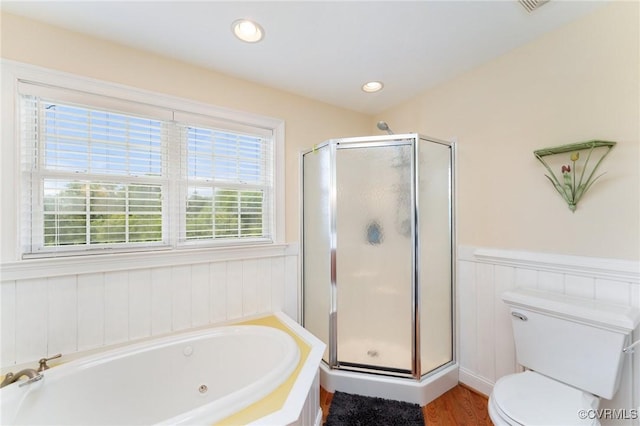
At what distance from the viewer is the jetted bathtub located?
1.13 m

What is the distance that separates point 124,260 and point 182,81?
3.98 feet

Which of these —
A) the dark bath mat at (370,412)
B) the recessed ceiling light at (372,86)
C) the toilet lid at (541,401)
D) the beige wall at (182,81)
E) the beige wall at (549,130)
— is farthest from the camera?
the recessed ceiling light at (372,86)

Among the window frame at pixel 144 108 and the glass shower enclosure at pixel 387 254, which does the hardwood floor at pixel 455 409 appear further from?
the window frame at pixel 144 108

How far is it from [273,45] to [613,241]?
211 centimetres

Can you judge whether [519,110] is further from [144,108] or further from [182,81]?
[144,108]

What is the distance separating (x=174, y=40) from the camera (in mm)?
1562

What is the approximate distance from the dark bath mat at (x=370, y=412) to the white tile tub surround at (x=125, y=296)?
774 millimetres

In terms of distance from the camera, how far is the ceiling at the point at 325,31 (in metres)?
1.32

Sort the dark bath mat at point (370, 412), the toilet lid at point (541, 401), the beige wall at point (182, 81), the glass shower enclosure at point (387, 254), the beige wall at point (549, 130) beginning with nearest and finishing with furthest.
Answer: the toilet lid at point (541, 401)
the beige wall at point (549, 130)
the beige wall at point (182, 81)
the dark bath mat at point (370, 412)
the glass shower enclosure at point (387, 254)

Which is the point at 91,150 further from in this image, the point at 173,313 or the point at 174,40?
the point at 173,313

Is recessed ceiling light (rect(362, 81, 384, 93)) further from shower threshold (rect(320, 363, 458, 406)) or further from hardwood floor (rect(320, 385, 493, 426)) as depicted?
hardwood floor (rect(320, 385, 493, 426))

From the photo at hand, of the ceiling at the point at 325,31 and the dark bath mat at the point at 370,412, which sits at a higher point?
the ceiling at the point at 325,31

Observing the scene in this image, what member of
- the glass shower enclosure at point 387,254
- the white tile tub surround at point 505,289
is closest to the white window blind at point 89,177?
the glass shower enclosure at point 387,254

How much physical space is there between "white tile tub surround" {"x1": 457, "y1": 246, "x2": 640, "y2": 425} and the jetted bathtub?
133 centimetres
